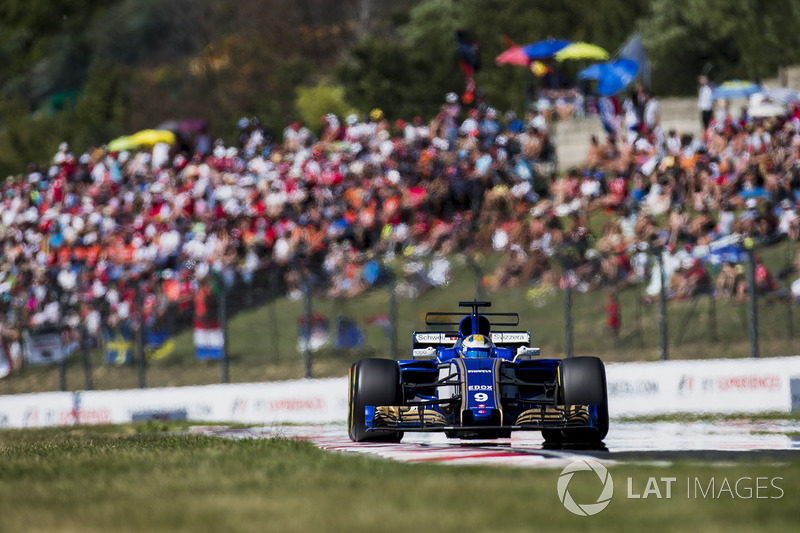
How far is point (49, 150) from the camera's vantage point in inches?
2121

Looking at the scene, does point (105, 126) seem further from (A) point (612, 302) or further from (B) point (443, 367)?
(B) point (443, 367)

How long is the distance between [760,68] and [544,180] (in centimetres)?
709

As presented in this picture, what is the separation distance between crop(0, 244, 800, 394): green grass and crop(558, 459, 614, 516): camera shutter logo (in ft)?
31.2

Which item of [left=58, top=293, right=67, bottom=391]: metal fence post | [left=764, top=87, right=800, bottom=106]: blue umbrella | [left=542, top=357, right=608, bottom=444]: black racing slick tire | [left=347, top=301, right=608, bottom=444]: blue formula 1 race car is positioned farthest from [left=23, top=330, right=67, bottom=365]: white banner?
[left=764, top=87, right=800, bottom=106]: blue umbrella

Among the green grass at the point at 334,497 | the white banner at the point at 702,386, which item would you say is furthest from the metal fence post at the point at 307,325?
the green grass at the point at 334,497

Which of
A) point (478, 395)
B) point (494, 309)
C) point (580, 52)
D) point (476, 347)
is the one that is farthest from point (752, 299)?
point (580, 52)

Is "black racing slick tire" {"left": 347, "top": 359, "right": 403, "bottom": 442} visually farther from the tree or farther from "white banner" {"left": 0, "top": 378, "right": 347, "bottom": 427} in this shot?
the tree

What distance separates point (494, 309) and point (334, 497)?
42.1 feet

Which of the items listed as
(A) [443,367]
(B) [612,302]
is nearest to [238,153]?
(B) [612,302]

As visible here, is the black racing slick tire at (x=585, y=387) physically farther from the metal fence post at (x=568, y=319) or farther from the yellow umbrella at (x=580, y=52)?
the yellow umbrella at (x=580, y=52)

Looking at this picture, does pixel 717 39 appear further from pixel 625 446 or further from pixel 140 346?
pixel 625 446

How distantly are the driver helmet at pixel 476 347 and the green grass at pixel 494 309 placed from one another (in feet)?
20.3

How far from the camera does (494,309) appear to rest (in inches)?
775

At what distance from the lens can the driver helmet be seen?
40.1ft
